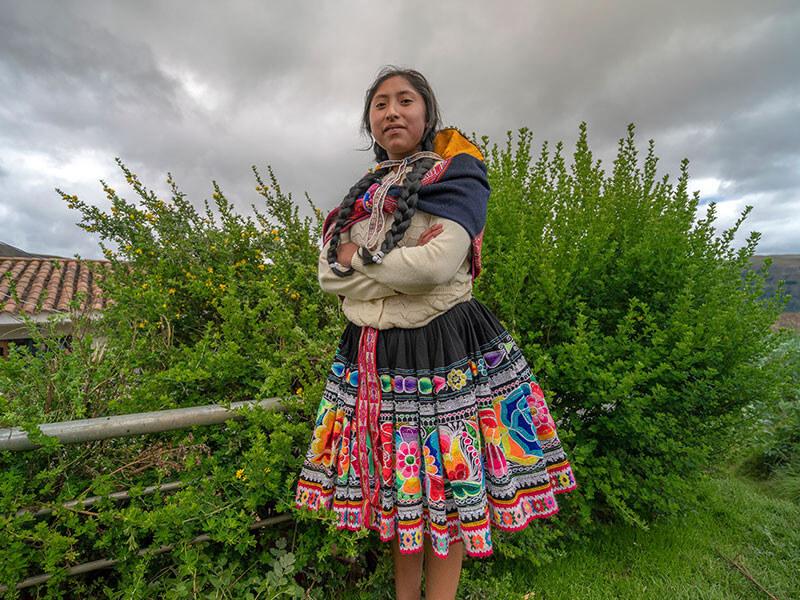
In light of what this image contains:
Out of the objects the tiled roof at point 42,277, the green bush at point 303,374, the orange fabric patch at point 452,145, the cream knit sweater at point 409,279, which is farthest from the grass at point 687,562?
the tiled roof at point 42,277

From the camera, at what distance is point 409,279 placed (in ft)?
3.94

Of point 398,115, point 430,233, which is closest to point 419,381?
point 430,233

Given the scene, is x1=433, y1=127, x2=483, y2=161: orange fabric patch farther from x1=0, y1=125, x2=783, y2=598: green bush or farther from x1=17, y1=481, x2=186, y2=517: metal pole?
x1=17, y1=481, x2=186, y2=517: metal pole

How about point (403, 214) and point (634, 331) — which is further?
point (634, 331)

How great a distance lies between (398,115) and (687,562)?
2.77 m

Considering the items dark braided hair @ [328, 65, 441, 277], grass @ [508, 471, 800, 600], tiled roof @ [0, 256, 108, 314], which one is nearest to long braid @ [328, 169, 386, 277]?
dark braided hair @ [328, 65, 441, 277]

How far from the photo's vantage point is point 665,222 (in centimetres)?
231

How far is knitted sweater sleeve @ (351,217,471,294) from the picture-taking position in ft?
3.88

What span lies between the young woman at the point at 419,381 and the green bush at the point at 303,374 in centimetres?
22

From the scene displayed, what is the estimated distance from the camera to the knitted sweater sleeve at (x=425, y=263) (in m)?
1.18

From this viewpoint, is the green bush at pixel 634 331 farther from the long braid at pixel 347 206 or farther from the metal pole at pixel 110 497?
the metal pole at pixel 110 497

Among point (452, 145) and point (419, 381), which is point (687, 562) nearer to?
point (419, 381)

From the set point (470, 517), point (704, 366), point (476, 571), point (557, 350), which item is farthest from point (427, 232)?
point (704, 366)

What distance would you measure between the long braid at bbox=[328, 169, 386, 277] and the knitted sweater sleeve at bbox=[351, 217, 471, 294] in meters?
0.21
